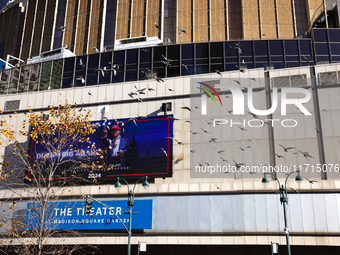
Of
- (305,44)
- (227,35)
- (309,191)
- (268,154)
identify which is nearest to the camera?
(309,191)

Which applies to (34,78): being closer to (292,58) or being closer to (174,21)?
(174,21)

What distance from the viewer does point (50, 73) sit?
4622 cm

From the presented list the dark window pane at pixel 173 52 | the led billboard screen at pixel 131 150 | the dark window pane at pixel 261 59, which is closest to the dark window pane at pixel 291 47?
the dark window pane at pixel 261 59

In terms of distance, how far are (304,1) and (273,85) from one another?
23.0 meters

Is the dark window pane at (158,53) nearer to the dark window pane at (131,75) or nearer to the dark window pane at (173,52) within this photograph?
the dark window pane at (173,52)

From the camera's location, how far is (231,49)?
4253 centimetres

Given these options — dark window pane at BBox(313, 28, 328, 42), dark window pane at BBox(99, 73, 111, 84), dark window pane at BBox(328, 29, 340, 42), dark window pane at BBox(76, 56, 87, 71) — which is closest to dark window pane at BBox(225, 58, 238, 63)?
dark window pane at BBox(313, 28, 328, 42)

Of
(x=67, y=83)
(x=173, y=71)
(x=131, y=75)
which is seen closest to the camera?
(x=173, y=71)

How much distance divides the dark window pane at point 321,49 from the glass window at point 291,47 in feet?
7.17

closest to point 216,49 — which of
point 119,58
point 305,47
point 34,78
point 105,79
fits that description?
point 305,47

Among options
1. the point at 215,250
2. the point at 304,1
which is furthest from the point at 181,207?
the point at 304,1

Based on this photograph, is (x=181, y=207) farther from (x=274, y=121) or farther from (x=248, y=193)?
(x=274, y=121)

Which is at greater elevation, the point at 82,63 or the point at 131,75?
the point at 82,63

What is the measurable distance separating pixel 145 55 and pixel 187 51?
5126 millimetres
